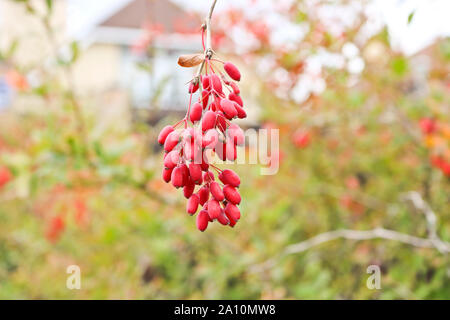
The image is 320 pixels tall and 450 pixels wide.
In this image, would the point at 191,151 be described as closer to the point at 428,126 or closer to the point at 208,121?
the point at 208,121

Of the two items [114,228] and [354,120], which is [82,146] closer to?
[114,228]

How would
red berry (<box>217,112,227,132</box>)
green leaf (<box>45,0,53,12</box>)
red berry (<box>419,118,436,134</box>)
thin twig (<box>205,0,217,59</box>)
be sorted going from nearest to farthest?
thin twig (<box>205,0,217,59</box>)
red berry (<box>217,112,227,132</box>)
green leaf (<box>45,0,53,12</box>)
red berry (<box>419,118,436,134</box>)

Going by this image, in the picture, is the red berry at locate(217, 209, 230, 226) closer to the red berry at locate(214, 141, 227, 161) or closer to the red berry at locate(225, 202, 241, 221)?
the red berry at locate(225, 202, 241, 221)

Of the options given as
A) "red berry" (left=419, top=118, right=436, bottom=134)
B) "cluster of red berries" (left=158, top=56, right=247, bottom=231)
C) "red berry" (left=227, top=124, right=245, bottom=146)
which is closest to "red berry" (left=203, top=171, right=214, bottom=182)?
"cluster of red berries" (left=158, top=56, right=247, bottom=231)

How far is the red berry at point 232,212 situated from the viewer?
0.85 m

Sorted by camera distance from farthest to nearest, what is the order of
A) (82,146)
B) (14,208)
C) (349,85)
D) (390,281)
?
(14,208), (349,85), (82,146), (390,281)

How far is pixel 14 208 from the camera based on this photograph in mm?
4008

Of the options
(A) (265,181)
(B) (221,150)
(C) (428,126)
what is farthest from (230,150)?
(A) (265,181)

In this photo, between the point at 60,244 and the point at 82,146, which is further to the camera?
the point at 60,244

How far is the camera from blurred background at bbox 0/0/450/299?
2086mm

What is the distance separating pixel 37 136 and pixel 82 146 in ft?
0.79

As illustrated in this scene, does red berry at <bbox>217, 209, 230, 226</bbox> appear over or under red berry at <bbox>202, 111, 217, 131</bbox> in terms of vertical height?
under

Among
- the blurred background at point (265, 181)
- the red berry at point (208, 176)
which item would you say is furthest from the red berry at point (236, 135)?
the blurred background at point (265, 181)

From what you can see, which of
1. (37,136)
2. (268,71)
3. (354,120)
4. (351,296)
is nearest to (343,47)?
(354,120)
